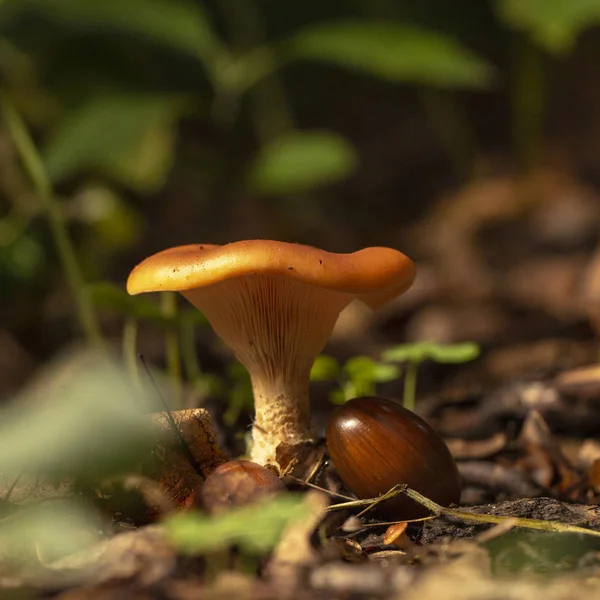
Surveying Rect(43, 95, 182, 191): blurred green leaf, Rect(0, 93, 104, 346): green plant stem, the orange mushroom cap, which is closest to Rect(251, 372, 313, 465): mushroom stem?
the orange mushroom cap

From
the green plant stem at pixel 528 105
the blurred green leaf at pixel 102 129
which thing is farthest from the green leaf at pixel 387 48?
the green plant stem at pixel 528 105

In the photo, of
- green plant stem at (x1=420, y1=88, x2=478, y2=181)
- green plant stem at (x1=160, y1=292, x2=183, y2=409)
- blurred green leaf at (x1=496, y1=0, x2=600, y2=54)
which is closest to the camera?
green plant stem at (x1=160, y1=292, x2=183, y2=409)

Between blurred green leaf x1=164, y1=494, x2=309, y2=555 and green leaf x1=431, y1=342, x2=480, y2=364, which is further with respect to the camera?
green leaf x1=431, y1=342, x2=480, y2=364

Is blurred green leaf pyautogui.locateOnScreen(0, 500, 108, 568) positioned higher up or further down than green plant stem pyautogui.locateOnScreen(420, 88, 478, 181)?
further down

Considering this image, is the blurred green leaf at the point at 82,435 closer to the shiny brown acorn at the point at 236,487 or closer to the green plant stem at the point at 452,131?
the shiny brown acorn at the point at 236,487

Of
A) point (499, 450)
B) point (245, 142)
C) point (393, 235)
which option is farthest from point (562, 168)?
point (499, 450)

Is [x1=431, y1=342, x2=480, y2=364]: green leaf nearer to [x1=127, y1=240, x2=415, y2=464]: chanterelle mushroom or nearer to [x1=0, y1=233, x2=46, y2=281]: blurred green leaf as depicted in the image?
[x1=127, y1=240, x2=415, y2=464]: chanterelle mushroom

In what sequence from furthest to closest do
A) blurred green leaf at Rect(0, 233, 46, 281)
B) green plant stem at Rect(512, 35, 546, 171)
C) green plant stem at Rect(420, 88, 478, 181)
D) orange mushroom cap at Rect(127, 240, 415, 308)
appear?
green plant stem at Rect(420, 88, 478, 181), green plant stem at Rect(512, 35, 546, 171), blurred green leaf at Rect(0, 233, 46, 281), orange mushroom cap at Rect(127, 240, 415, 308)
